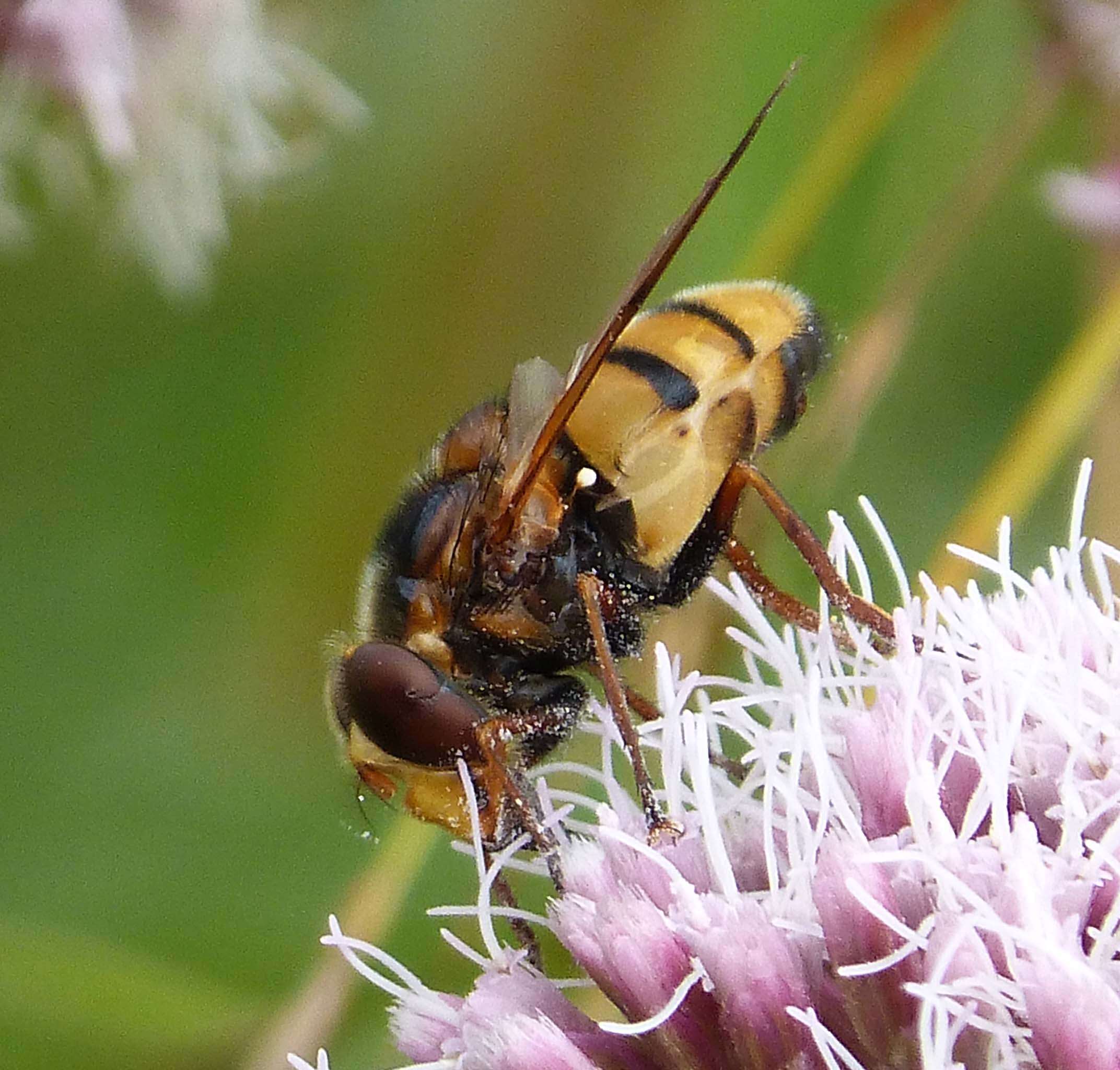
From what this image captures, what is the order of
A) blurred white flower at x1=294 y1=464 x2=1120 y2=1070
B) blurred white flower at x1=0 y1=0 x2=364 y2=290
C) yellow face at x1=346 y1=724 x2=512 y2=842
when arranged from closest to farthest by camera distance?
blurred white flower at x1=294 y1=464 x2=1120 y2=1070 → yellow face at x1=346 y1=724 x2=512 y2=842 → blurred white flower at x1=0 y1=0 x2=364 y2=290

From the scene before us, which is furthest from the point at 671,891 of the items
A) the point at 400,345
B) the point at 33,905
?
the point at 400,345

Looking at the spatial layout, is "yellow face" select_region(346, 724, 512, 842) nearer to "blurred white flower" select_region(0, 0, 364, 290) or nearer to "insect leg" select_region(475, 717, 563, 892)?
"insect leg" select_region(475, 717, 563, 892)

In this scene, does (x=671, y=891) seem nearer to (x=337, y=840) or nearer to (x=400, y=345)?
(x=337, y=840)

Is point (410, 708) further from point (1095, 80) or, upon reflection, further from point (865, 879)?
point (1095, 80)

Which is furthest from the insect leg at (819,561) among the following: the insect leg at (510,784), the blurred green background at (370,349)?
the blurred green background at (370,349)

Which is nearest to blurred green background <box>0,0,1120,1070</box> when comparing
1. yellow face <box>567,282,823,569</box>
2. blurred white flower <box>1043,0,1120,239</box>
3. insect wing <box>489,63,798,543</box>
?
blurred white flower <box>1043,0,1120,239</box>

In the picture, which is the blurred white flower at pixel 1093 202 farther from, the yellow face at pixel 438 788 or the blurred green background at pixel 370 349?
the yellow face at pixel 438 788
